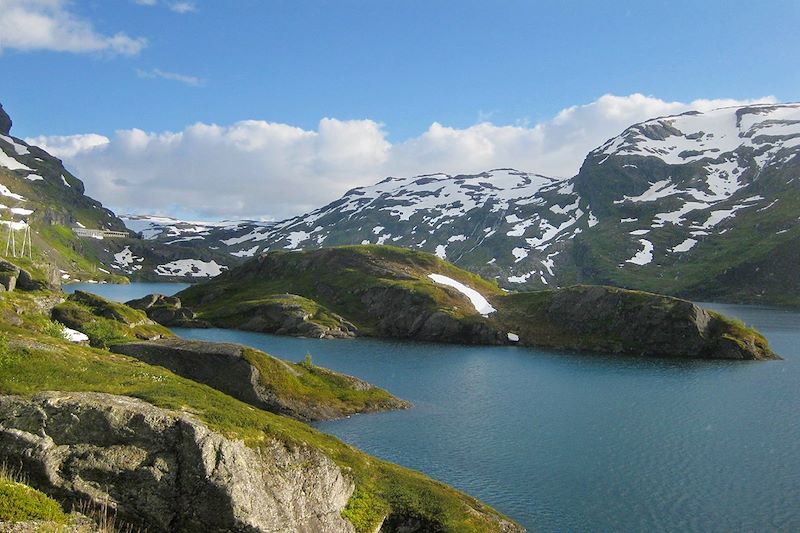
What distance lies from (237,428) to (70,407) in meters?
8.10

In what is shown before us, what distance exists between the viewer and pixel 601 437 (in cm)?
6831

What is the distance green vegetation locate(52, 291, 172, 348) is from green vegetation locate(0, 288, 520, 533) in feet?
106

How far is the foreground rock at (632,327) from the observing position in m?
135

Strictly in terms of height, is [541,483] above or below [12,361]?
below

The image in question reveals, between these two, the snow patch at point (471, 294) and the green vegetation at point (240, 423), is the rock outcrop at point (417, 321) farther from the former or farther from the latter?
the green vegetation at point (240, 423)

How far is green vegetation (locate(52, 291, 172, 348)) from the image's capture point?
79463 millimetres

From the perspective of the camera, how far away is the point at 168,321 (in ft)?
551

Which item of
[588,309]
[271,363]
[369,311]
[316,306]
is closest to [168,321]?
[316,306]

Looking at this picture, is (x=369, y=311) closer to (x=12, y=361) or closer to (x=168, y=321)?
(x=168, y=321)

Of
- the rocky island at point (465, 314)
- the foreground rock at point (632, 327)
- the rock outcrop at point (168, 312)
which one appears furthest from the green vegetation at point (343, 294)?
the foreground rock at point (632, 327)

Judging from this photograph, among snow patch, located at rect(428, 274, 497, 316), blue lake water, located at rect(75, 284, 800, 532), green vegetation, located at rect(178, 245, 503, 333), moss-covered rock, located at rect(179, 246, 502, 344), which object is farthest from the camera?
snow patch, located at rect(428, 274, 497, 316)

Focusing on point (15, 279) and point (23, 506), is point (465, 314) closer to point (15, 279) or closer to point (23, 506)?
point (15, 279)

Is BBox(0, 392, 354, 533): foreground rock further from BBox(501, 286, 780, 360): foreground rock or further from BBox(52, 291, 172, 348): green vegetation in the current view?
BBox(501, 286, 780, 360): foreground rock

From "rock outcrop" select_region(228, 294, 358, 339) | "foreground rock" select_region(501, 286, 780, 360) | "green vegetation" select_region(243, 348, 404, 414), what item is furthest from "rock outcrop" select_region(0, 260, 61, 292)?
"foreground rock" select_region(501, 286, 780, 360)
